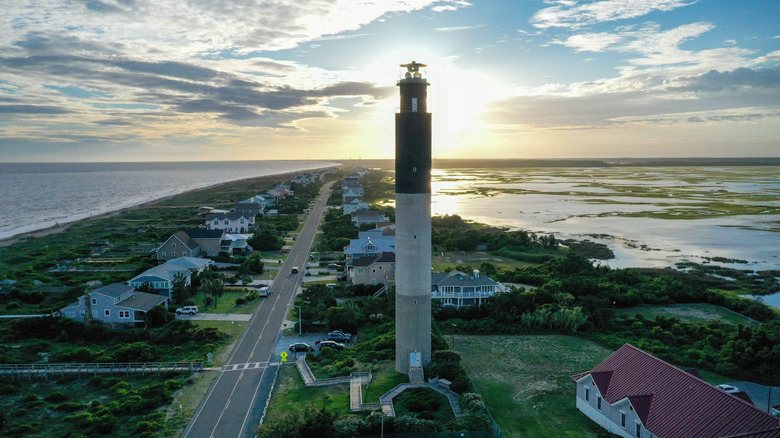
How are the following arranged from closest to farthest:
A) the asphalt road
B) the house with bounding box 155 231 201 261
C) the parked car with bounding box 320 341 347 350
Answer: the asphalt road, the parked car with bounding box 320 341 347 350, the house with bounding box 155 231 201 261

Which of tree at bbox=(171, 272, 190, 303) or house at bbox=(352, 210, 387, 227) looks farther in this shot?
house at bbox=(352, 210, 387, 227)

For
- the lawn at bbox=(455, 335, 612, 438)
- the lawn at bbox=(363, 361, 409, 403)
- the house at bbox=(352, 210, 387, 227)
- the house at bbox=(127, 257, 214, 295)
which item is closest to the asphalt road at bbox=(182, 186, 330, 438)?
the lawn at bbox=(363, 361, 409, 403)

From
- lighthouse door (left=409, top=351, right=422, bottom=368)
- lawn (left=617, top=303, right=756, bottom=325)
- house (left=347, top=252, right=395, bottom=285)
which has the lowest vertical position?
lawn (left=617, top=303, right=756, bottom=325)

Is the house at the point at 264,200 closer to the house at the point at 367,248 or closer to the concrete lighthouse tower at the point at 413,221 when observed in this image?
the house at the point at 367,248

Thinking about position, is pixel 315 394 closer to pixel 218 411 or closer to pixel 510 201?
pixel 218 411

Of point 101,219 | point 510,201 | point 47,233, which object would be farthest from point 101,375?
point 510,201

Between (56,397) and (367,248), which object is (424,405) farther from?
(367,248)

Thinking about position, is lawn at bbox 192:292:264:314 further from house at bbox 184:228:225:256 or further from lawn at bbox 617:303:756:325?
lawn at bbox 617:303:756:325
